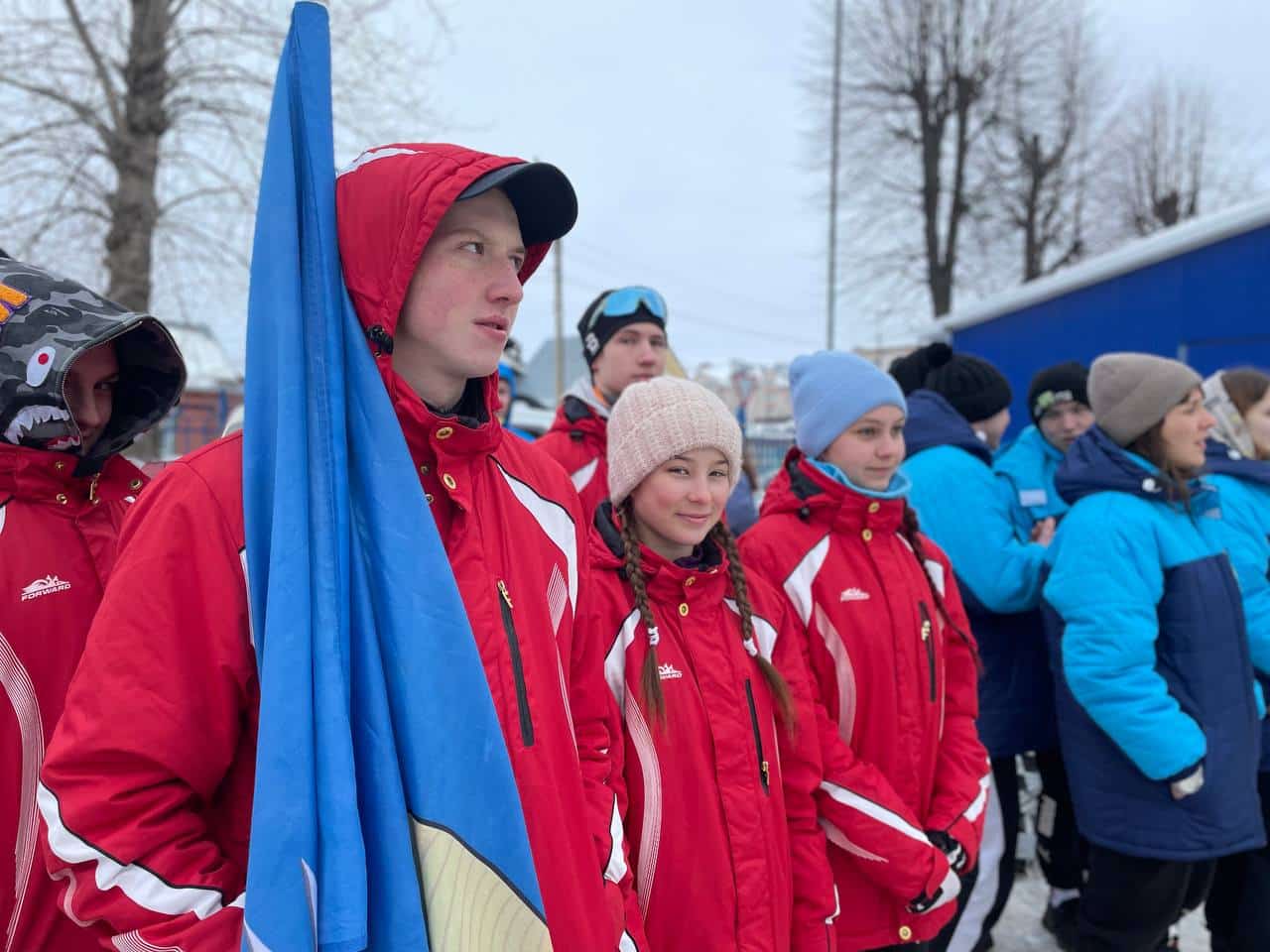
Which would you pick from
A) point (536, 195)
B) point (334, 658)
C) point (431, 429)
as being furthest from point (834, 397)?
point (334, 658)

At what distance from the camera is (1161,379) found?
317 centimetres

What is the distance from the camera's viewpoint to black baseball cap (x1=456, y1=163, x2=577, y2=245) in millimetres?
1500

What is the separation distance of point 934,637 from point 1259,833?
1.35 meters

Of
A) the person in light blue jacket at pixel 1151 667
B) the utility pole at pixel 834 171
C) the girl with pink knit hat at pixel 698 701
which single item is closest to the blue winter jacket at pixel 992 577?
the person in light blue jacket at pixel 1151 667

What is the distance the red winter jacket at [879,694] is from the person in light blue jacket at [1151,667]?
1.52ft

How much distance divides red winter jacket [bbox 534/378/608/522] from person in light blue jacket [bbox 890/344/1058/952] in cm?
135

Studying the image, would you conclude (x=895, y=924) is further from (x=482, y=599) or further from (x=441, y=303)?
(x=441, y=303)

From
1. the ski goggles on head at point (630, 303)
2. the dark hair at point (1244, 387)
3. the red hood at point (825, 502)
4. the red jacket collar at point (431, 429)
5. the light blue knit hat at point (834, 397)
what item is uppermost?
the ski goggles on head at point (630, 303)

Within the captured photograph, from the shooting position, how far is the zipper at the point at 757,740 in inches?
84.4

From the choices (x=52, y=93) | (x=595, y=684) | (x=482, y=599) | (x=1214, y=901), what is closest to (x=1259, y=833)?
(x=1214, y=901)

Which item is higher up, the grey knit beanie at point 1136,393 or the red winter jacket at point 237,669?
the grey knit beanie at point 1136,393

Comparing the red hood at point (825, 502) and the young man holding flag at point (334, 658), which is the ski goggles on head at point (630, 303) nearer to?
the red hood at point (825, 502)

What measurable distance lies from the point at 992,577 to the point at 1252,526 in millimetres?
923

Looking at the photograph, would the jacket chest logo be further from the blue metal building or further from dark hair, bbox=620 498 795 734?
the blue metal building
